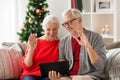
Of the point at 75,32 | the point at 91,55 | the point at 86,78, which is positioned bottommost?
the point at 86,78

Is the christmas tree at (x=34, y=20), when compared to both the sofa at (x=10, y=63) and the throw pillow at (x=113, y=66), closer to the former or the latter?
the sofa at (x=10, y=63)

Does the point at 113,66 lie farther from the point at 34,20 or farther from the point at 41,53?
the point at 34,20

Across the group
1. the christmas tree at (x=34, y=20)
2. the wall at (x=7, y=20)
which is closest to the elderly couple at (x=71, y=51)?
the christmas tree at (x=34, y=20)

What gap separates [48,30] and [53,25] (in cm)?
7

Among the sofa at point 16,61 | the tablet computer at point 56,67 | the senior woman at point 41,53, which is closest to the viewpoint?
the tablet computer at point 56,67

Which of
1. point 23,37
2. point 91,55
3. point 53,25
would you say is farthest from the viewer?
point 23,37

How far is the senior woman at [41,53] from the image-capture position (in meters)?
2.50

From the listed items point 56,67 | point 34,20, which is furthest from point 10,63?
point 34,20

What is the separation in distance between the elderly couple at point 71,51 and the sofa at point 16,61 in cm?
10

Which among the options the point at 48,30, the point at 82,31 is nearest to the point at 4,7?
the point at 48,30

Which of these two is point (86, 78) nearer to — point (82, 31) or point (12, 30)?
point (82, 31)

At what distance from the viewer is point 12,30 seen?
4.61m

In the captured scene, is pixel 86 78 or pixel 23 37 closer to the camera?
pixel 86 78

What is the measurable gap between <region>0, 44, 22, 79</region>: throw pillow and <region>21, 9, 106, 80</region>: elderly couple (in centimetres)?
10
